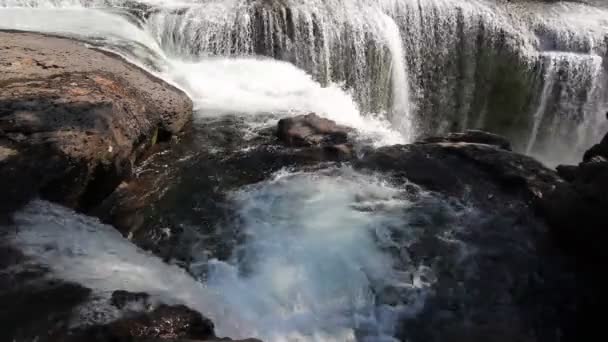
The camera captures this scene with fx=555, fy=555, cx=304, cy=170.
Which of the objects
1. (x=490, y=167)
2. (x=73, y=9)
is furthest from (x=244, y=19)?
(x=490, y=167)

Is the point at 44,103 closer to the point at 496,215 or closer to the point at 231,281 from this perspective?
the point at 231,281

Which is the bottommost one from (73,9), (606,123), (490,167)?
(606,123)

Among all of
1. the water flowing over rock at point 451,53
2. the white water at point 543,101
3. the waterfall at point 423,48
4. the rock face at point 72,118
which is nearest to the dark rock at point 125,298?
the rock face at point 72,118

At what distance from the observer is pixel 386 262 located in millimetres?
4398

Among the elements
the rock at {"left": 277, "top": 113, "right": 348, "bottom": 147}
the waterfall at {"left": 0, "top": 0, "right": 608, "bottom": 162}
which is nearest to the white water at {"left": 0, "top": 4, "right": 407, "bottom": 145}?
the waterfall at {"left": 0, "top": 0, "right": 608, "bottom": 162}

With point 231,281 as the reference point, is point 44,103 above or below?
above

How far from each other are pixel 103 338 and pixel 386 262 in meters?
2.28

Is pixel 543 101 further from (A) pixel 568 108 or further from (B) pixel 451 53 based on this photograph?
(B) pixel 451 53

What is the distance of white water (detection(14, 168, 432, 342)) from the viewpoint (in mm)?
3736

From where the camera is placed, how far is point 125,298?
327 cm

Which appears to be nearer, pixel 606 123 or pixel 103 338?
pixel 103 338

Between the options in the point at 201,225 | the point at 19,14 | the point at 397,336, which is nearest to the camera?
the point at 397,336

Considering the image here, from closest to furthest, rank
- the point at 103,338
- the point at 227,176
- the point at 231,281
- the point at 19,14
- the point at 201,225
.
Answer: the point at 103,338
the point at 231,281
the point at 201,225
the point at 227,176
the point at 19,14

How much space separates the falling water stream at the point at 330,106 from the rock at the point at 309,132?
0.46 meters
